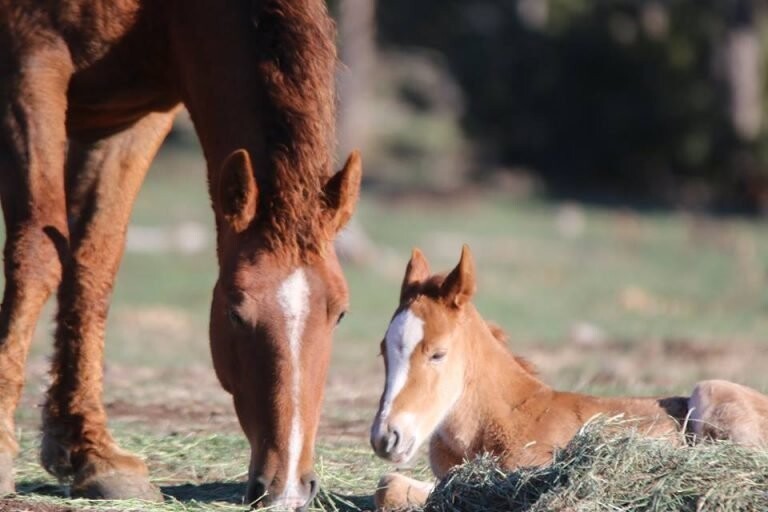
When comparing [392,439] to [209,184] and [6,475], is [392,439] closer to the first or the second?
[209,184]

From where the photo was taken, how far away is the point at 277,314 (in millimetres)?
4906

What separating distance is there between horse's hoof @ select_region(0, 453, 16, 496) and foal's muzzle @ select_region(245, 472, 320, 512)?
1117 millimetres

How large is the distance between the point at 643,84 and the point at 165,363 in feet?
61.4

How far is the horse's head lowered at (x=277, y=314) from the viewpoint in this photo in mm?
4758

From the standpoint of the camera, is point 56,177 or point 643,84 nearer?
point 56,177

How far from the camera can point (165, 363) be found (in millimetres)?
10711

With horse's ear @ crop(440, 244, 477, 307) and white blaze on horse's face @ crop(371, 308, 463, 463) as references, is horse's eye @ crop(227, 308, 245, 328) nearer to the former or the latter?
white blaze on horse's face @ crop(371, 308, 463, 463)

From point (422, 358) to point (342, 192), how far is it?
780 millimetres

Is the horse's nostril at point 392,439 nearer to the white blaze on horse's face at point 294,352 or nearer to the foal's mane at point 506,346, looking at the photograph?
the white blaze on horse's face at point 294,352

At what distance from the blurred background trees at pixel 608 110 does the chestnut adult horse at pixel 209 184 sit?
17.1 metres

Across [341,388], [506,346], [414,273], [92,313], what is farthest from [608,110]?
[414,273]

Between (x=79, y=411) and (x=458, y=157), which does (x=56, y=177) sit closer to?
→ (x=79, y=411)

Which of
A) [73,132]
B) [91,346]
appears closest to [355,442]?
[91,346]

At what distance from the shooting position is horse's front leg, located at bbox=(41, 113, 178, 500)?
19.0ft
